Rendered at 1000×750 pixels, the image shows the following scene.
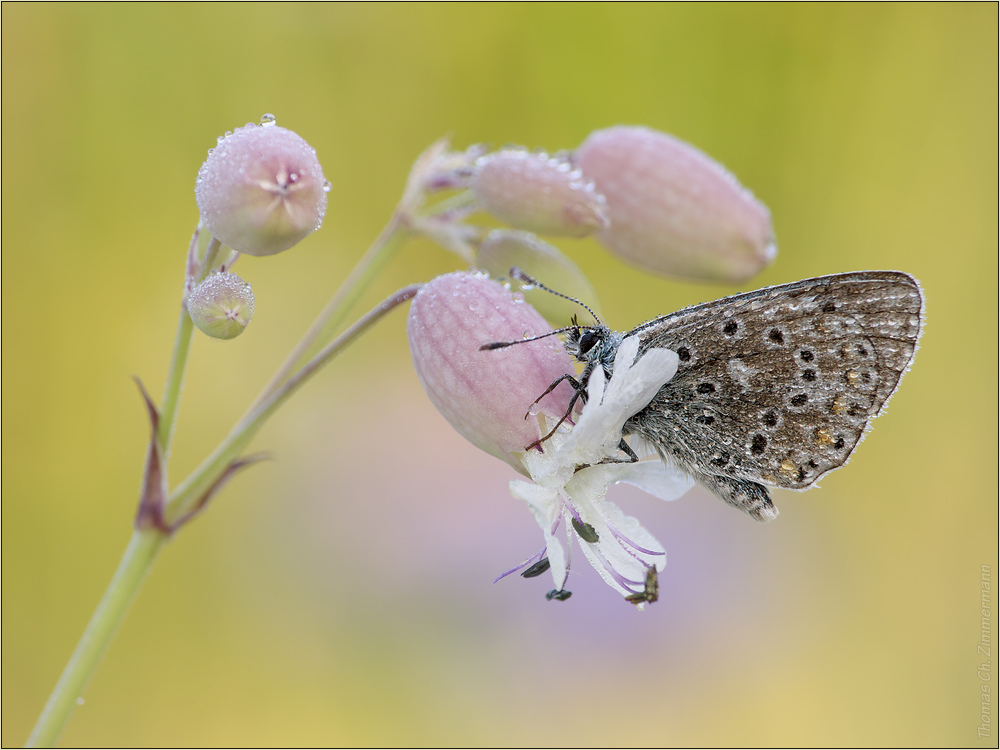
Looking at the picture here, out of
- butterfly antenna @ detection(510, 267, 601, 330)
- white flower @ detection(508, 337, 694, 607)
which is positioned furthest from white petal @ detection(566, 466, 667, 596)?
butterfly antenna @ detection(510, 267, 601, 330)

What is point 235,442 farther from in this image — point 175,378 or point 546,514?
point 546,514

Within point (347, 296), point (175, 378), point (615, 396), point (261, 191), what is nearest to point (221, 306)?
point (261, 191)

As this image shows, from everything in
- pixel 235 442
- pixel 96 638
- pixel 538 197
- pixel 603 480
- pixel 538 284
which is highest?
pixel 538 197

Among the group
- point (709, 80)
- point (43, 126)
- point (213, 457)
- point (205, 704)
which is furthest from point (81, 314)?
point (709, 80)

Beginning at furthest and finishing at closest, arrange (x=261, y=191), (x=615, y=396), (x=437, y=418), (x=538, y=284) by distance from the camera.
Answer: (x=437, y=418) → (x=538, y=284) → (x=615, y=396) → (x=261, y=191)

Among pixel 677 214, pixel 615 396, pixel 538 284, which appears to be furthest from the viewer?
pixel 677 214
